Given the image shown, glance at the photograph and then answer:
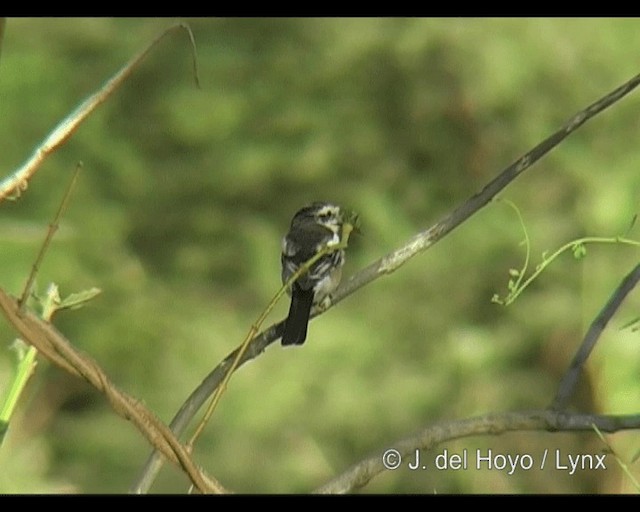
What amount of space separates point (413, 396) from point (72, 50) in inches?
48.4

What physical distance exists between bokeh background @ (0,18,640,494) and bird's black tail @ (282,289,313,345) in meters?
0.35

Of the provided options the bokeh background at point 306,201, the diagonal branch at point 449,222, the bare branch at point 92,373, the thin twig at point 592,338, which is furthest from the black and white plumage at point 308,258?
the bare branch at point 92,373

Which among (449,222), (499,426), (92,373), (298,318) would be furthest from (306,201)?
(92,373)

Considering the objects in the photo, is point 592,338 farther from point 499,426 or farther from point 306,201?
point 306,201

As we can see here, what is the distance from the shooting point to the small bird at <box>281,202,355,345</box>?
2229 mm

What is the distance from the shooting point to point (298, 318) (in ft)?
7.39

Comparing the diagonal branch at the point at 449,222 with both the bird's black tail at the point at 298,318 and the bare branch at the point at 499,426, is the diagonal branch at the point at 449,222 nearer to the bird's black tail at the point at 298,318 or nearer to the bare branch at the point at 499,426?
the bare branch at the point at 499,426

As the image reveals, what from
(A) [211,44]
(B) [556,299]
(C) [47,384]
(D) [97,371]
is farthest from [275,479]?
(D) [97,371]

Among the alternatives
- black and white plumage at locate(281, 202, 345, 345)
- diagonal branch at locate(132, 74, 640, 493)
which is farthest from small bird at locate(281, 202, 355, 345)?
diagonal branch at locate(132, 74, 640, 493)

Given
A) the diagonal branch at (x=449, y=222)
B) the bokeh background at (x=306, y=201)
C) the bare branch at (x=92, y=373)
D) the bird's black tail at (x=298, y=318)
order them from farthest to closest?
the bokeh background at (x=306, y=201), the bird's black tail at (x=298, y=318), the diagonal branch at (x=449, y=222), the bare branch at (x=92, y=373)

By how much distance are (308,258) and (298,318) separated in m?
0.15

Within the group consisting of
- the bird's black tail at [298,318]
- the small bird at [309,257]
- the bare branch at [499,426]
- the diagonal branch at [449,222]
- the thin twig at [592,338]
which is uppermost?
the small bird at [309,257]

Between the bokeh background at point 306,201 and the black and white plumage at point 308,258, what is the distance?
21 centimetres

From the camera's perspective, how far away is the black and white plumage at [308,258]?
2230mm
